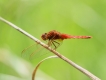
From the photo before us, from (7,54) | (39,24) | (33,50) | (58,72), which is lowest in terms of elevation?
(33,50)

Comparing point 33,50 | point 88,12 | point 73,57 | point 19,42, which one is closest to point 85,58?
point 73,57

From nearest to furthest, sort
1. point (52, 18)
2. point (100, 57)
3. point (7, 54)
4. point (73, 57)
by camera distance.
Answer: point (7, 54)
point (100, 57)
point (73, 57)
point (52, 18)

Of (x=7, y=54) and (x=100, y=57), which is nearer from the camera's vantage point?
(x=7, y=54)

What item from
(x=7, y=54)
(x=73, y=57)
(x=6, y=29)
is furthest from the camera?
(x=73, y=57)

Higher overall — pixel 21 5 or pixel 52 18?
pixel 52 18

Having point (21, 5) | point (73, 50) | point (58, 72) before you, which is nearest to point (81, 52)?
point (73, 50)

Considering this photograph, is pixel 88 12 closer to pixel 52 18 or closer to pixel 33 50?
pixel 52 18
